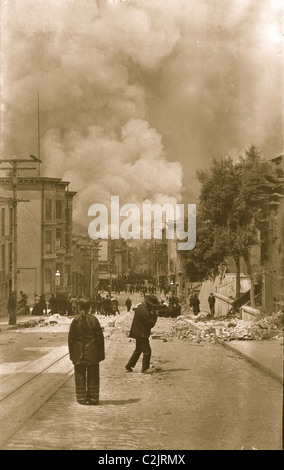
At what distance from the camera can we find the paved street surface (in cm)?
714

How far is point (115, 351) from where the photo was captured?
55.7 feet

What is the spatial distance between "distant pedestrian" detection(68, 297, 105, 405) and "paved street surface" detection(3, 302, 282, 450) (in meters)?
0.23

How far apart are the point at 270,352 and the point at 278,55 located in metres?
7.08

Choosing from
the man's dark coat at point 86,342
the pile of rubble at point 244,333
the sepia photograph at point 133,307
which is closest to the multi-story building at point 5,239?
the sepia photograph at point 133,307

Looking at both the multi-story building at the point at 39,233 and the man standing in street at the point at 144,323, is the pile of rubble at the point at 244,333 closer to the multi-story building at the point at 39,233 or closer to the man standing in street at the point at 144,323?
the multi-story building at the point at 39,233

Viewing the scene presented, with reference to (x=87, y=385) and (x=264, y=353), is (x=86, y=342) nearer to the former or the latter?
(x=87, y=385)

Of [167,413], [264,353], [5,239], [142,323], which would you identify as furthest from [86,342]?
[5,239]

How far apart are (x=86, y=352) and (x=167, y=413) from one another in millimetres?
1473

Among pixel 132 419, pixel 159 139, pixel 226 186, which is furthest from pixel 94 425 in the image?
pixel 226 186

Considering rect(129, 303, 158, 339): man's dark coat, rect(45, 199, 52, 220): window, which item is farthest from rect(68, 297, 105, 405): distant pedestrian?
rect(45, 199, 52, 220): window

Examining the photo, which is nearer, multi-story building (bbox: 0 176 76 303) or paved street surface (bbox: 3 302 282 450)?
paved street surface (bbox: 3 302 282 450)

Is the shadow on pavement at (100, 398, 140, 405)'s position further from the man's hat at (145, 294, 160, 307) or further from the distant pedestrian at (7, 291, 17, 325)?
the distant pedestrian at (7, 291, 17, 325)

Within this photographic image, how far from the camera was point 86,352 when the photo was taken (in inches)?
369

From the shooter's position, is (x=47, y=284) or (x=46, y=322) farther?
(x=47, y=284)
